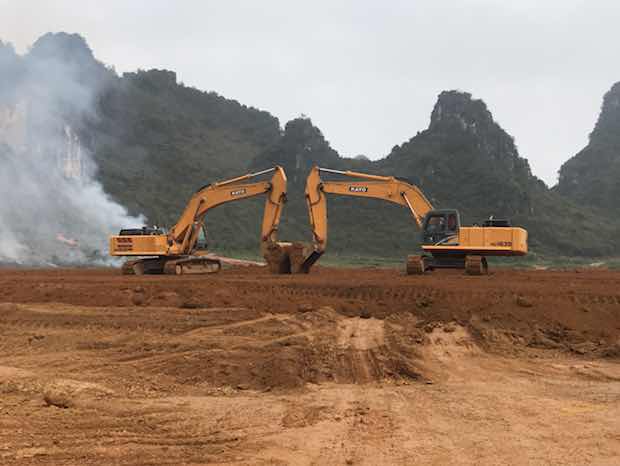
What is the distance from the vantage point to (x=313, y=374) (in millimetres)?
7734

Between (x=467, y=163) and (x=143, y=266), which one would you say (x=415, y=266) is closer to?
(x=143, y=266)

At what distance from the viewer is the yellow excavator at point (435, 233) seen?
17.3 meters

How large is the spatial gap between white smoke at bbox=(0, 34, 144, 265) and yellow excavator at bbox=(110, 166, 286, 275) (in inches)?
701

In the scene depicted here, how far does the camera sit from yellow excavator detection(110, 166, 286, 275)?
63.6 feet

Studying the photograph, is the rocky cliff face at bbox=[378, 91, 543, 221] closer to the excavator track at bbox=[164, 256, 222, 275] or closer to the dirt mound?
the excavator track at bbox=[164, 256, 222, 275]

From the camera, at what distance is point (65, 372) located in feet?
26.3

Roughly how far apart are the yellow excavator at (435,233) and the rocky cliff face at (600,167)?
A: 198 feet

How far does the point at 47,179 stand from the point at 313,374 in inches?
1811

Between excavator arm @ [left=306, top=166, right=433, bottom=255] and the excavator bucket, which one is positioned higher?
excavator arm @ [left=306, top=166, right=433, bottom=255]

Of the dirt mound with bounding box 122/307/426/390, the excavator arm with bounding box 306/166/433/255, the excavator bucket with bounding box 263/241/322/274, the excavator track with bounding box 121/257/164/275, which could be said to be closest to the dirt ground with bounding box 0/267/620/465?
the dirt mound with bounding box 122/307/426/390

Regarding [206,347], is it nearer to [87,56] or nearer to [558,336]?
[558,336]

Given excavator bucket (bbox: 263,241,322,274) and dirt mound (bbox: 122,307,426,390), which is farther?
excavator bucket (bbox: 263,241,322,274)

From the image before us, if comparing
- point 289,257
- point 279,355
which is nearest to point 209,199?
point 289,257

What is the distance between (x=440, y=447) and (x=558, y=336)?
19.3ft
